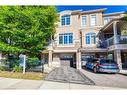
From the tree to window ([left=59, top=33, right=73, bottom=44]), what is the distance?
22.4 ft

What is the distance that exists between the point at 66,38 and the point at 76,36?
1436mm

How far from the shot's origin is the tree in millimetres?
16312

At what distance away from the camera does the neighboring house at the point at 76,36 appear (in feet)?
78.3

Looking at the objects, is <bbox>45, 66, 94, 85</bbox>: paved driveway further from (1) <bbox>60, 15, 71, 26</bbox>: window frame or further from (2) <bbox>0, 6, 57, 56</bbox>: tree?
(1) <bbox>60, 15, 71, 26</bbox>: window frame

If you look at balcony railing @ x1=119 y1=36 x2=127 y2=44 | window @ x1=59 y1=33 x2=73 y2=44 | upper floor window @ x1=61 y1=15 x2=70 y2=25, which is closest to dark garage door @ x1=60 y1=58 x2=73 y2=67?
window @ x1=59 y1=33 x2=73 y2=44

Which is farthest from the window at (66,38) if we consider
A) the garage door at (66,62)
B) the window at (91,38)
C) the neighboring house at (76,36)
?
the garage door at (66,62)

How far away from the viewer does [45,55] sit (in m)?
24.8

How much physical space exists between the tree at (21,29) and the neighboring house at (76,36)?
20.9 feet

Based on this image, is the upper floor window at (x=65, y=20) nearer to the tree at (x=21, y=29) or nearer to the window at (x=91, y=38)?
the window at (x=91, y=38)

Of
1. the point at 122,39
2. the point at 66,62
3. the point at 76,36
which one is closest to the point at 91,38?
the point at 76,36

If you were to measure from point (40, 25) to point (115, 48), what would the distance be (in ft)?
27.0
